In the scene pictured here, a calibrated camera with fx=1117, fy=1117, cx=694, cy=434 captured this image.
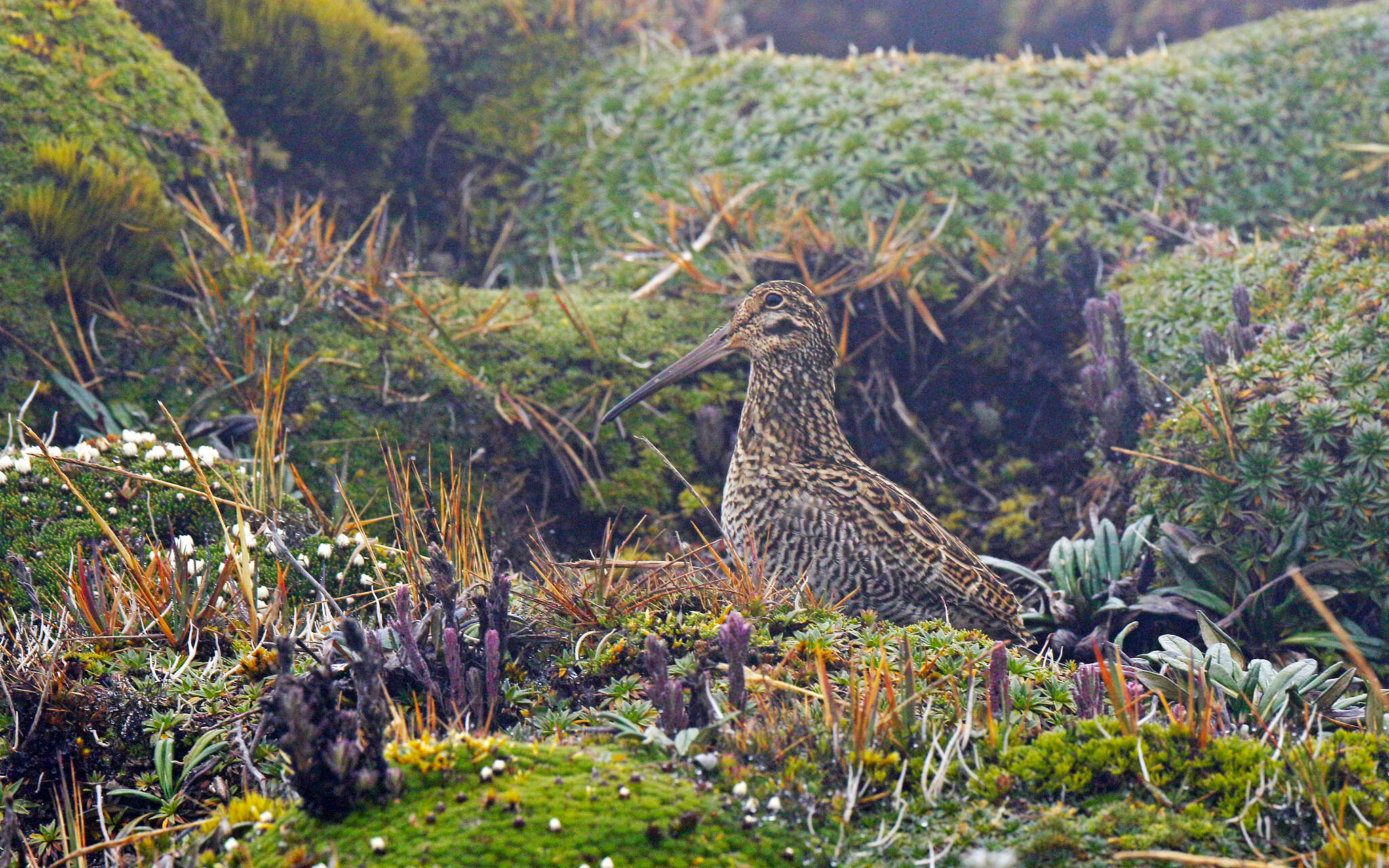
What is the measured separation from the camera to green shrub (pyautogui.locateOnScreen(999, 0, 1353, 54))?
10.4m

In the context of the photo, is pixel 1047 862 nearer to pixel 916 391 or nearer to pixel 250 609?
pixel 250 609

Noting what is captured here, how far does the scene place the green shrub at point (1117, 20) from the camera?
10.4 m

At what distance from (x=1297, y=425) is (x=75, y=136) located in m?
6.50

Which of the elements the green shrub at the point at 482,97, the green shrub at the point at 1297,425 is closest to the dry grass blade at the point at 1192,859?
the green shrub at the point at 1297,425

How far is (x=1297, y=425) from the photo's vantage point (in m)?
5.09

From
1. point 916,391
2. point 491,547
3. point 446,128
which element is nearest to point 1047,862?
point 491,547

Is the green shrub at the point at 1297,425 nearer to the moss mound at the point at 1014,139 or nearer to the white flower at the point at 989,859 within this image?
the moss mound at the point at 1014,139

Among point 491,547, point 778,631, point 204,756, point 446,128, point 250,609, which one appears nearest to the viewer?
point 204,756

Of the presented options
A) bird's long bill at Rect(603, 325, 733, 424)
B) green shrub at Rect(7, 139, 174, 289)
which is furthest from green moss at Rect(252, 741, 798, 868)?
green shrub at Rect(7, 139, 174, 289)

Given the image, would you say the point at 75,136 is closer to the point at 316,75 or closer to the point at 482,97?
the point at 316,75

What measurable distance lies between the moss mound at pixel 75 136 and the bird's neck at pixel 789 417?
3.30 meters

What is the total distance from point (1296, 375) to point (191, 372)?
18.1 feet

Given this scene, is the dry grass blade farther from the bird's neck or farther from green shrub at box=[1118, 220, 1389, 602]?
the bird's neck

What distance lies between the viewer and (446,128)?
8570 mm
